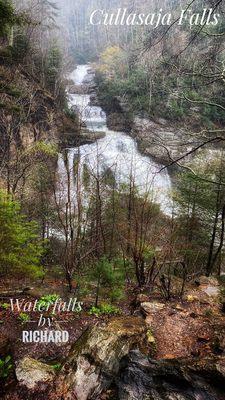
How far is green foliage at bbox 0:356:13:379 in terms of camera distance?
14.0 feet

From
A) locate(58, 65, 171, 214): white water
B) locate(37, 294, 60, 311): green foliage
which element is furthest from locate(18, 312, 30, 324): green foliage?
locate(58, 65, 171, 214): white water

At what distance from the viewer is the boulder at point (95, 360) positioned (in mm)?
3771

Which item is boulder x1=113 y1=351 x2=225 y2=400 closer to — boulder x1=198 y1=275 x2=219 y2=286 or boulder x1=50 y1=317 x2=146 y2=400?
boulder x1=50 y1=317 x2=146 y2=400

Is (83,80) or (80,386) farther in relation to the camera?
(83,80)

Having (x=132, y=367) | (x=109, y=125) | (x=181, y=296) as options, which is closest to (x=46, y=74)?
(x=109, y=125)

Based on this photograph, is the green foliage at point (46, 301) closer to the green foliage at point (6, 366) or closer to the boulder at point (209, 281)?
the green foliage at point (6, 366)

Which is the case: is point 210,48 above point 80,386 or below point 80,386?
above

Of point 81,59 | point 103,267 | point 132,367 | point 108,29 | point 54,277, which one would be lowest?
point 54,277

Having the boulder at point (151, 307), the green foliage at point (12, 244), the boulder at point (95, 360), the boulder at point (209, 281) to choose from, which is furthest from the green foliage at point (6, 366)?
the boulder at point (209, 281)

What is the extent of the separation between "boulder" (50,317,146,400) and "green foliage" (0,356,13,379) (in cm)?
84

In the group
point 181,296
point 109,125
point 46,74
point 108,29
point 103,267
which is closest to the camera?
point 103,267

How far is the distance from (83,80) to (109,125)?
1556 centimetres

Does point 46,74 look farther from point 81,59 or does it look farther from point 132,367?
point 81,59

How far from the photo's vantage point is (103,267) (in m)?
6.63
